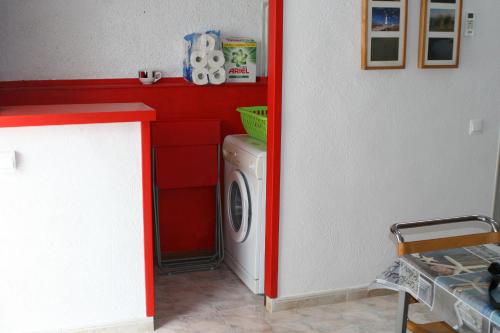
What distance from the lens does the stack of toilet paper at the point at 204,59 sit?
419 cm

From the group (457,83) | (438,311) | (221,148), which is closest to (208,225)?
(221,148)

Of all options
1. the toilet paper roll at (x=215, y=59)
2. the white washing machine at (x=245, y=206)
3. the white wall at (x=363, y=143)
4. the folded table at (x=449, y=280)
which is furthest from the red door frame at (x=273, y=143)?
the folded table at (x=449, y=280)

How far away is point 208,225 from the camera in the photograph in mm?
4516

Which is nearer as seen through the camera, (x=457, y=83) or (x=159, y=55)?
(x=457, y=83)

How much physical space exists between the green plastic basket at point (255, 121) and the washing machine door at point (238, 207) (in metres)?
0.28

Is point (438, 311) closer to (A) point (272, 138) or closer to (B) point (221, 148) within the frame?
(A) point (272, 138)

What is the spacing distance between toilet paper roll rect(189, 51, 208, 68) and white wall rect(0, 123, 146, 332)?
4.07ft

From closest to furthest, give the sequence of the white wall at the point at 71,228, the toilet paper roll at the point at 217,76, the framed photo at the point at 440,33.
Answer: the white wall at the point at 71,228, the framed photo at the point at 440,33, the toilet paper roll at the point at 217,76

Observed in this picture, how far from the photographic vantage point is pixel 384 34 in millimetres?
3400

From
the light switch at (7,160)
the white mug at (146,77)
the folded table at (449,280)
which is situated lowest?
the folded table at (449,280)

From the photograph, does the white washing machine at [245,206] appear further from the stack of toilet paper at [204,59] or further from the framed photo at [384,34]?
the framed photo at [384,34]

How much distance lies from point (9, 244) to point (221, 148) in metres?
1.80

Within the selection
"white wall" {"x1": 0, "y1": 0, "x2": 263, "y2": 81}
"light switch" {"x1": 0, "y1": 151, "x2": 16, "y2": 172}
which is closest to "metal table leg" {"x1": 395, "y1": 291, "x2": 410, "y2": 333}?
"light switch" {"x1": 0, "y1": 151, "x2": 16, "y2": 172}

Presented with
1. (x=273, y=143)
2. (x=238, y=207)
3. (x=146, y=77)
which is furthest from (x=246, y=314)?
(x=146, y=77)
